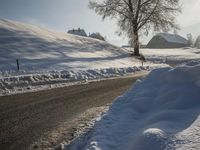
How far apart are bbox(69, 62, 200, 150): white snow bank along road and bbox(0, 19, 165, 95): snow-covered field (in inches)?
373

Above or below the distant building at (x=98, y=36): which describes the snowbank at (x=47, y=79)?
below

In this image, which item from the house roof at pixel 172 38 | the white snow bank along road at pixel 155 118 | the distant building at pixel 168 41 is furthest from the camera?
the house roof at pixel 172 38

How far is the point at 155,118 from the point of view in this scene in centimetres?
643

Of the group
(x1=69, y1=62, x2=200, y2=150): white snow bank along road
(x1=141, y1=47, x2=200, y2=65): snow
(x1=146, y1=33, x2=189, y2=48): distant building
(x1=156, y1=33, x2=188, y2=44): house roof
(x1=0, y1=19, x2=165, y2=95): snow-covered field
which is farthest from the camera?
(x1=156, y1=33, x2=188, y2=44): house roof

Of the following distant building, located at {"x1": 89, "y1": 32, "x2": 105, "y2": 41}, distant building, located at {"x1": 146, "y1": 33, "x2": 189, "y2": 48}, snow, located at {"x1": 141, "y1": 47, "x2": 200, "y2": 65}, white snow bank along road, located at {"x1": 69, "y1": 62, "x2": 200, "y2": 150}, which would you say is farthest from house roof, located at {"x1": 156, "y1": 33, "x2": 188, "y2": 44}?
white snow bank along road, located at {"x1": 69, "y1": 62, "x2": 200, "y2": 150}

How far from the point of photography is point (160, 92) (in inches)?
311

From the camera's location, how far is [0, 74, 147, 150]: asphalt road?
7.46m

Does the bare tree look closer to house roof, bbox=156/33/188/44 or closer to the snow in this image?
the snow

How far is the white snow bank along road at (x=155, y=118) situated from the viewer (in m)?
5.12

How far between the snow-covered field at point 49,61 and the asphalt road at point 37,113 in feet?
14.9

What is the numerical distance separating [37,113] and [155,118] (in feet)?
15.0

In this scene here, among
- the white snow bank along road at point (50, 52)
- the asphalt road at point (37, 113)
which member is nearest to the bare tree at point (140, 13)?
the white snow bank along road at point (50, 52)

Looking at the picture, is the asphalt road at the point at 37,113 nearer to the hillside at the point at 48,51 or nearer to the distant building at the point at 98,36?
the hillside at the point at 48,51

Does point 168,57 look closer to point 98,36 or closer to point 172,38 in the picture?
point 98,36
